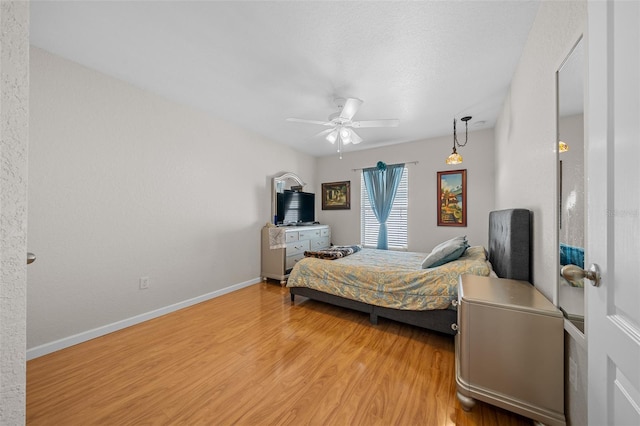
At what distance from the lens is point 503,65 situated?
2148mm

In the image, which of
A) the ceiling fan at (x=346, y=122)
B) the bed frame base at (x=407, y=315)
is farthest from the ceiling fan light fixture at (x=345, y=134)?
the bed frame base at (x=407, y=315)

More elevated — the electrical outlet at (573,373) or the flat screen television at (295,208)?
the flat screen television at (295,208)

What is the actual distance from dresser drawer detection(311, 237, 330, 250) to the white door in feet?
13.2

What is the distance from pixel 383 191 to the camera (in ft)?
15.3

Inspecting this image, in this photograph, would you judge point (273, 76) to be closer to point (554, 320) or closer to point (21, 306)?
point (21, 306)

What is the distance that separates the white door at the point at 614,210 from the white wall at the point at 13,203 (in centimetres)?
162

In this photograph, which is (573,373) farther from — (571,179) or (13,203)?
(13,203)

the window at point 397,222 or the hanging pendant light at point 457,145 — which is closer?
Result: the hanging pendant light at point 457,145

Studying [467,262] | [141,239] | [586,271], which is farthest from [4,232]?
[467,262]

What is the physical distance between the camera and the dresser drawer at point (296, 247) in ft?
13.2

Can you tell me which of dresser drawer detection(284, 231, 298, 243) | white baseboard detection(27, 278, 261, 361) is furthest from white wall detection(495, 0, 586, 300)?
white baseboard detection(27, 278, 261, 361)

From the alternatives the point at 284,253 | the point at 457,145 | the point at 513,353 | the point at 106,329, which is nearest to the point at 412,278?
Result: the point at 513,353

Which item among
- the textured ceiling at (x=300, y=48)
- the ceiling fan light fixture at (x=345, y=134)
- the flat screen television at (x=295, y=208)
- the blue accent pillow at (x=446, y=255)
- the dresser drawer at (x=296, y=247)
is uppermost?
the textured ceiling at (x=300, y=48)

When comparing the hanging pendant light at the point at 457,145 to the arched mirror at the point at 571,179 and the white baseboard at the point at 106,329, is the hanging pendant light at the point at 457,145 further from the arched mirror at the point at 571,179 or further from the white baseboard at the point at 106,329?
the white baseboard at the point at 106,329
